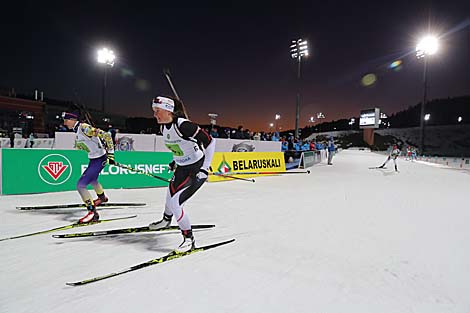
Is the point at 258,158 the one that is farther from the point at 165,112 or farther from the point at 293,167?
the point at 165,112

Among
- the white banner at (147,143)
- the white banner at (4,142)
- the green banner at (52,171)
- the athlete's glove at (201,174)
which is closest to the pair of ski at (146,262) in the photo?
the athlete's glove at (201,174)

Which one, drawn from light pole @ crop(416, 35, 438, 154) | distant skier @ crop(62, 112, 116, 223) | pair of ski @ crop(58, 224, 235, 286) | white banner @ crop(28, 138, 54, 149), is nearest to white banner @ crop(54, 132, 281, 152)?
white banner @ crop(28, 138, 54, 149)

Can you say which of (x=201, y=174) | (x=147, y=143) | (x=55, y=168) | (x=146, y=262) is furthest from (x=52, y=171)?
(x=147, y=143)

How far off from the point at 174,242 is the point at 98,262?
3.49 feet

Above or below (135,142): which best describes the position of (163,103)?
above

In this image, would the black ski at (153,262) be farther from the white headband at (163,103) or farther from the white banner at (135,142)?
the white banner at (135,142)

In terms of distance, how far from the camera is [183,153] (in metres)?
3.64

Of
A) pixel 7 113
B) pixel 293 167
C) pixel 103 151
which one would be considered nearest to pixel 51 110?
pixel 7 113

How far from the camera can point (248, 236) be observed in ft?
14.4

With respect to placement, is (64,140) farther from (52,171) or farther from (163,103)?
(163,103)

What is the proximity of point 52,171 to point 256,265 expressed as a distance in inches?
260

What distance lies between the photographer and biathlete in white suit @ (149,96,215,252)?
11.5ft

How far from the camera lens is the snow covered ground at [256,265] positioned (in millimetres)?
2480

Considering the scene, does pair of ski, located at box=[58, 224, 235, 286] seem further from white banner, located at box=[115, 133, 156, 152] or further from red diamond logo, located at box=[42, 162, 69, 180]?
white banner, located at box=[115, 133, 156, 152]
